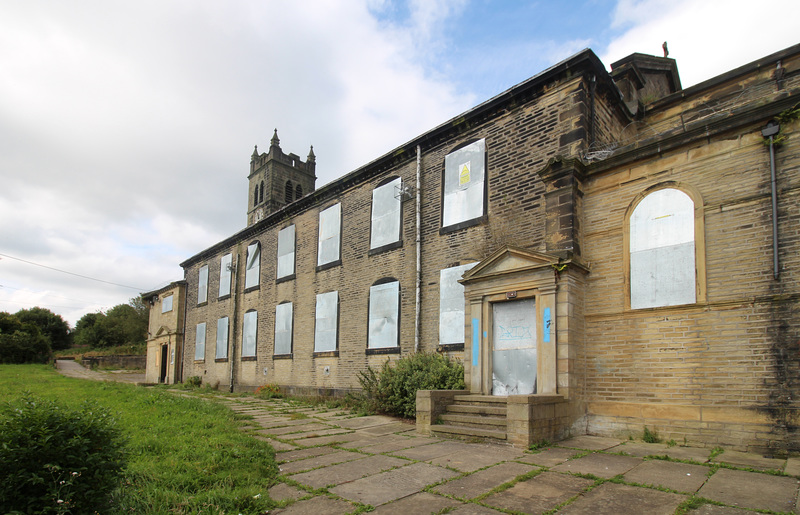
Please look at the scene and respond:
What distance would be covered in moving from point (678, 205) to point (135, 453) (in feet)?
27.3

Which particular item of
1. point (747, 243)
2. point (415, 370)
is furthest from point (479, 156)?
point (747, 243)

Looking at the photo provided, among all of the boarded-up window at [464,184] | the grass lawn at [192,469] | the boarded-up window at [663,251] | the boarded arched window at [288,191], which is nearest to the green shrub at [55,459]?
the grass lawn at [192,469]

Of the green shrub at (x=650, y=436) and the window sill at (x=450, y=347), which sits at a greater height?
the window sill at (x=450, y=347)

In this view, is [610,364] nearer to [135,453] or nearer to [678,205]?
[678,205]

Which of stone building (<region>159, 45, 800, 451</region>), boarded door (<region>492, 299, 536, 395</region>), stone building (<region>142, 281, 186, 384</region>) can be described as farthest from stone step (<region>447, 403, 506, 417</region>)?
stone building (<region>142, 281, 186, 384</region>)

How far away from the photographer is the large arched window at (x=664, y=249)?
7.31 metres

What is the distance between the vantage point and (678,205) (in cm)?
761

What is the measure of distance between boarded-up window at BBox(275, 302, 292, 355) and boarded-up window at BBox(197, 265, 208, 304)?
788cm

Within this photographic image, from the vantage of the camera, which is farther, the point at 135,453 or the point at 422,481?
Answer: the point at 135,453

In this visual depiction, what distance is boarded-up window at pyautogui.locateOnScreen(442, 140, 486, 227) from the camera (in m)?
11.2

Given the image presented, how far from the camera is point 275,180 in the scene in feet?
120

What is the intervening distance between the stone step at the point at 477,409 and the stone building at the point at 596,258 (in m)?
0.06

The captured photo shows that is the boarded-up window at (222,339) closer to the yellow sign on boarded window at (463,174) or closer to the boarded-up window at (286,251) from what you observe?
the boarded-up window at (286,251)

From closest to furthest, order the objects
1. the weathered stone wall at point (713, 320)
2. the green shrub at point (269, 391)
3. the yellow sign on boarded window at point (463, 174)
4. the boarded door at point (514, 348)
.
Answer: the weathered stone wall at point (713, 320) < the boarded door at point (514, 348) < the yellow sign on boarded window at point (463, 174) < the green shrub at point (269, 391)
